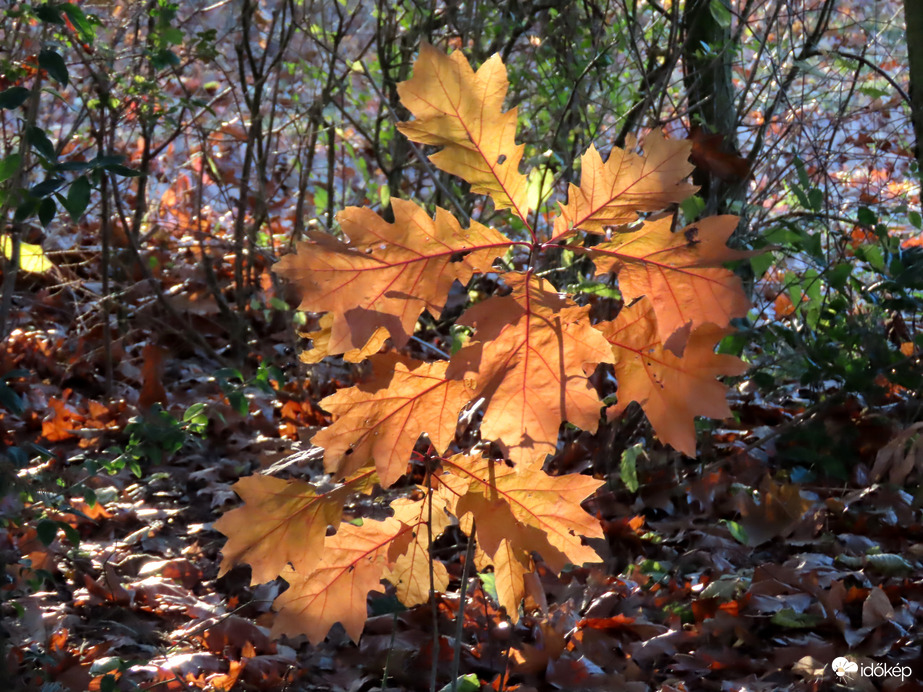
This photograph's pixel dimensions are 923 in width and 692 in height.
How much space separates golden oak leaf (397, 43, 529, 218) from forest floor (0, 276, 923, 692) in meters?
0.48

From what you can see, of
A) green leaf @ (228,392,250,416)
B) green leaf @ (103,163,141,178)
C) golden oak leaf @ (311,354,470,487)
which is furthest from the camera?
green leaf @ (228,392,250,416)

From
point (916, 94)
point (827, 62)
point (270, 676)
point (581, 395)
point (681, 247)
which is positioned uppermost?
point (827, 62)

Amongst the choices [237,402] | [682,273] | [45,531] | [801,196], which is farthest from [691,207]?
[45,531]

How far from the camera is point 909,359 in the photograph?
2.38 m

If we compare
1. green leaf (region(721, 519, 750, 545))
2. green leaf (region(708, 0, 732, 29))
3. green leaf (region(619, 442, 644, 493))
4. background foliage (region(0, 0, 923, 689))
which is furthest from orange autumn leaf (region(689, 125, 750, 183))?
green leaf (region(721, 519, 750, 545))

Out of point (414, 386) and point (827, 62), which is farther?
point (827, 62)

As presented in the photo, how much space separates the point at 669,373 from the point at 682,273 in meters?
0.13

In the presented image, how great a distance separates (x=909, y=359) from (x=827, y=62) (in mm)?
1277

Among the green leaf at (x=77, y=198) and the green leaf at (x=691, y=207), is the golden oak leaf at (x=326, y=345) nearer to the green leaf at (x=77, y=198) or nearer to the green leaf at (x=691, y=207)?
the green leaf at (x=77, y=198)

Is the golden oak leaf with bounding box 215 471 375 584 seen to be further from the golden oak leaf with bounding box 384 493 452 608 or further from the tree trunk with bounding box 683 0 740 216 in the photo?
the tree trunk with bounding box 683 0 740 216

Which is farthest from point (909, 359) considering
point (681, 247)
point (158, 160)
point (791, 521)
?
point (158, 160)

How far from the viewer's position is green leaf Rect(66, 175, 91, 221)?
1.56m

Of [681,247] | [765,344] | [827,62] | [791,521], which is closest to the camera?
[681,247]

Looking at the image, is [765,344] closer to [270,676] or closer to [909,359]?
[909,359]
